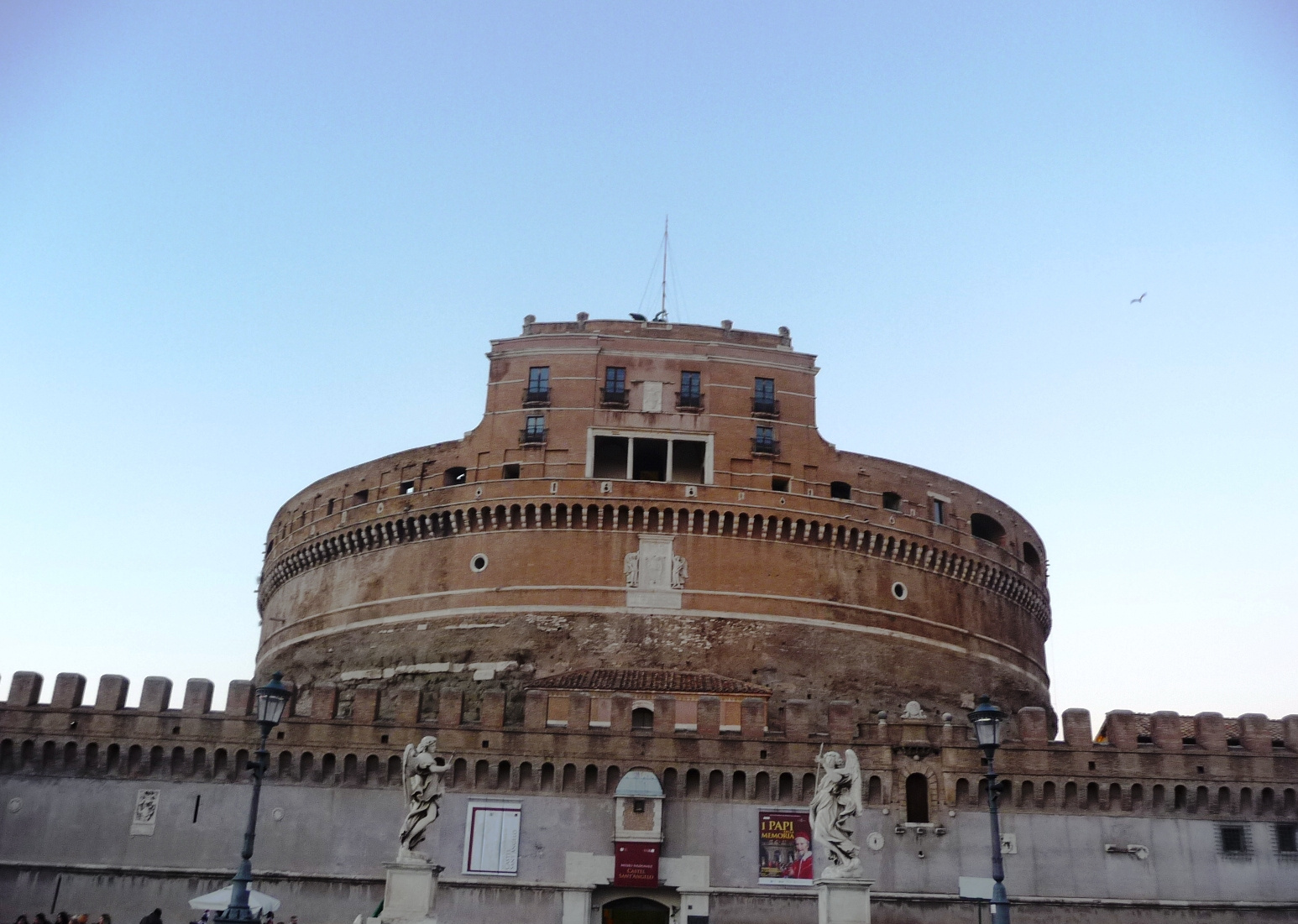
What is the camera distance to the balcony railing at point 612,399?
132 feet

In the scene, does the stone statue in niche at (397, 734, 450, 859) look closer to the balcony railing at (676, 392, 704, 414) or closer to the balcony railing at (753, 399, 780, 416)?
the balcony railing at (676, 392, 704, 414)

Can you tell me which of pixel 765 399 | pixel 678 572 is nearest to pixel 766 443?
pixel 765 399

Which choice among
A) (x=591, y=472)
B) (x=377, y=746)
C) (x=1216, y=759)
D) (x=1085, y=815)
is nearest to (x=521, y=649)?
(x=591, y=472)

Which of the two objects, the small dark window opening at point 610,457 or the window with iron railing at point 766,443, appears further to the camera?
the small dark window opening at point 610,457

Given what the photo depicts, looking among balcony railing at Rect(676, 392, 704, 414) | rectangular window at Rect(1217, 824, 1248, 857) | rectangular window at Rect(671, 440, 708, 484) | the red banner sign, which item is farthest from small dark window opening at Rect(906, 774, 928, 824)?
balcony railing at Rect(676, 392, 704, 414)

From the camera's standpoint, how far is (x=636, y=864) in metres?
27.9

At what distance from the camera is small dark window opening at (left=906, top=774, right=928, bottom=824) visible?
29.0m

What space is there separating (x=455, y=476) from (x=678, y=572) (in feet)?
28.2

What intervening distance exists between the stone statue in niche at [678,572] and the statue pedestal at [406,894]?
19.3m

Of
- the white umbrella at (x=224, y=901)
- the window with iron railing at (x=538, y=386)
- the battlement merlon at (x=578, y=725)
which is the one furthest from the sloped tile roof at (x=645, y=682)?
the white umbrella at (x=224, y=901)

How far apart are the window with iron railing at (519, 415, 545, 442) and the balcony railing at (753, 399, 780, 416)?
23.1 ft

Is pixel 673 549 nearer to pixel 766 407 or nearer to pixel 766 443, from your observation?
pixel 766 443

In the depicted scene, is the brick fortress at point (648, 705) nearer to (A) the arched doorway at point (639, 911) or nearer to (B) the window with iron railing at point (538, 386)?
(A) the arched doorway at point (639, 911)

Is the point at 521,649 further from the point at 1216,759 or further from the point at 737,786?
the point at 1216,759
